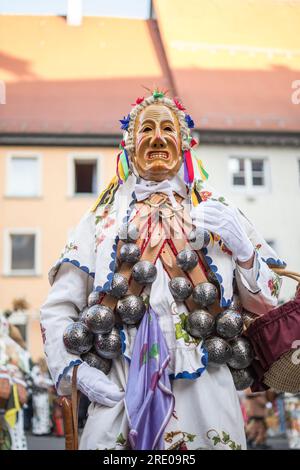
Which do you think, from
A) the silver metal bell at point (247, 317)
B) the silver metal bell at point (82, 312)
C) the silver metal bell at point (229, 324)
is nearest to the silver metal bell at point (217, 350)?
the silver metal bell at point (229, 324)

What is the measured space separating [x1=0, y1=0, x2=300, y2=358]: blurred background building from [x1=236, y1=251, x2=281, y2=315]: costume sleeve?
9.67m

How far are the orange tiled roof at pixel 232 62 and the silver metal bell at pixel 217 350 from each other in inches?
236

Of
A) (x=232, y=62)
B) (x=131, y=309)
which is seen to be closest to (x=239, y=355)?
(x=131, y=309)

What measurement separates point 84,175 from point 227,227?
14300 millimetres

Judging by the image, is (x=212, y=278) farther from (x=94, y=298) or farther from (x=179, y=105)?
(x=179, y=105)

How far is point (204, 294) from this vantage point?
7.66 ft

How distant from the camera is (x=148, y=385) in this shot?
2172mm

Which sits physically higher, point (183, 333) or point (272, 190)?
point (272, 190)

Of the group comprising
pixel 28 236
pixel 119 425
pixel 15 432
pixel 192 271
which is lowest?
pixel 15 432

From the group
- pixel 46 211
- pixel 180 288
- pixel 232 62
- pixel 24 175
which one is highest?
pixel 232 62

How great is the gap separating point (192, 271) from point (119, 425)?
64 centimetres

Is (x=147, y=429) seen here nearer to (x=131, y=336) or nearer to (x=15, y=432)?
(x=131, y=336)

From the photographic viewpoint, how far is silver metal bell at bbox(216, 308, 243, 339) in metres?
2.30

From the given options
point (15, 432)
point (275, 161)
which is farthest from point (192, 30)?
point (15, 432)
